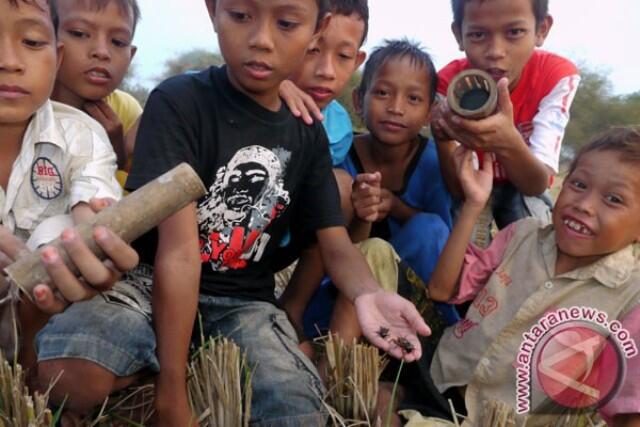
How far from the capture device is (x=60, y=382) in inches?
70.0

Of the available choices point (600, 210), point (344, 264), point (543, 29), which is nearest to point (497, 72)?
point (543, 29)

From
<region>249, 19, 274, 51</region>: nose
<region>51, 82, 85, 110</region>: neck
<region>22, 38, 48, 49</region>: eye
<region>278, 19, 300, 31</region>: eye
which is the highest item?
<region>278, 19, 300, 31</region>: eye

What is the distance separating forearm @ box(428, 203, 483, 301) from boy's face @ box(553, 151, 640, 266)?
1.01ft

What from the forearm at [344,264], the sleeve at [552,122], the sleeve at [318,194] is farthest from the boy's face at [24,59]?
the sleeve at [552,122]

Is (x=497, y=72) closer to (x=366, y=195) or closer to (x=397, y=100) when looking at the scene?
(x=397, y=100)

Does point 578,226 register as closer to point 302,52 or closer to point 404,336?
point 404,336

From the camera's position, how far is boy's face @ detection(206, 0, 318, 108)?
2086 millimetres

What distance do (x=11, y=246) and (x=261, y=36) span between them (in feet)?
3.08

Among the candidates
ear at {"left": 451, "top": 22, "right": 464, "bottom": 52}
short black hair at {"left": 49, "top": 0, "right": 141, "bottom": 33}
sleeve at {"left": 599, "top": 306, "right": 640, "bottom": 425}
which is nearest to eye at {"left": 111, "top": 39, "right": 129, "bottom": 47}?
short black hair at {"left": 49, "top": 0, "right": 141, "bottom": 33}

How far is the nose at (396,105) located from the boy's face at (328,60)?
247mm

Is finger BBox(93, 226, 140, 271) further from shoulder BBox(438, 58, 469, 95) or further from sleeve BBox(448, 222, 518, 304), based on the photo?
shoulder BBox(438, 58, 469, 95)

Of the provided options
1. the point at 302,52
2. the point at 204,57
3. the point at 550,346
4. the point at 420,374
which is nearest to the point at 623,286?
the point at 550,346

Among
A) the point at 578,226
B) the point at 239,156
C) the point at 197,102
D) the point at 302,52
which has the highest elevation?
the point at 302,52

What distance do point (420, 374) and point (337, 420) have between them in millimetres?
405
